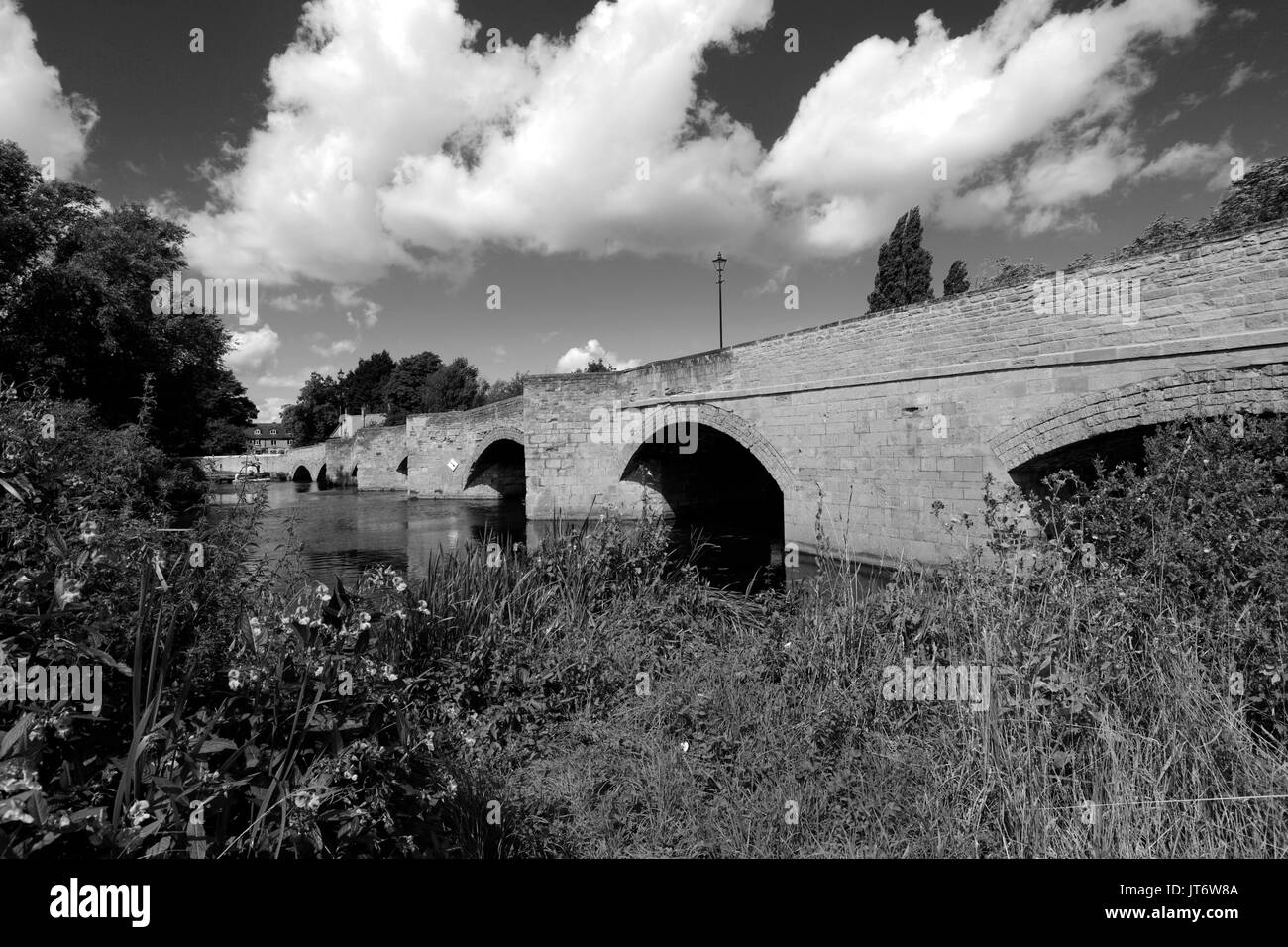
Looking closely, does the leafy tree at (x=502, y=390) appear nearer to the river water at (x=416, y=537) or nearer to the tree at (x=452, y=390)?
the tree at (x=452, y=390)

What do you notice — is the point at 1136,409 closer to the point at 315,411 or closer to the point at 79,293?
the point at 79,293

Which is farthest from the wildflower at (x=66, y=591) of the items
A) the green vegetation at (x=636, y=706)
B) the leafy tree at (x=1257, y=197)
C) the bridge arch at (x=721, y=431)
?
the leafy tree at (x=1257, y=197)

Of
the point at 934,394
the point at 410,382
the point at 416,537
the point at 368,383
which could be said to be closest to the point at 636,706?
the point at 934,394

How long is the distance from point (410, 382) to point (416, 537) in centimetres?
4897

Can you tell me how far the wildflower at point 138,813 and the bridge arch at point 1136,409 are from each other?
8.13 m

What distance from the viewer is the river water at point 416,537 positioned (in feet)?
35.4

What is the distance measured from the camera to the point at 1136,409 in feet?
24.1

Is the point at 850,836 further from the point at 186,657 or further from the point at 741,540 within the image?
the point at 741,540

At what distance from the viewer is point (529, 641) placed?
4262 mm

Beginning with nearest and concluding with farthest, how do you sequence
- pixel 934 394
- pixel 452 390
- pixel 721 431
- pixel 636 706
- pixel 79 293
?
pixel 636 706 → pixel 934 394 → pixel 721 431 → pixel 79 293 → pixel 452 390
